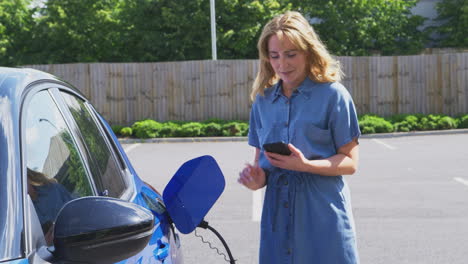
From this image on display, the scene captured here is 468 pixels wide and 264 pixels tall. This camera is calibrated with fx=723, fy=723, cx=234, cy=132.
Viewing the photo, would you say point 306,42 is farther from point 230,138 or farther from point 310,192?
point 230,138

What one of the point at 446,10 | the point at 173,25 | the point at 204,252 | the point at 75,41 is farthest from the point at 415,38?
the point at 204,252

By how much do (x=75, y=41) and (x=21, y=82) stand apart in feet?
94.3

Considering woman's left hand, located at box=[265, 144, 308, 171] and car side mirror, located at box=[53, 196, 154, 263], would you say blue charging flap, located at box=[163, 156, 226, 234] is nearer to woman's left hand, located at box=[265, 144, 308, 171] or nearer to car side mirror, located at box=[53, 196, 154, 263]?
woman's left hand, located at box=[265, 144, 308, 171]

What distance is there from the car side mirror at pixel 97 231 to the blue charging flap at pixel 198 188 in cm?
91

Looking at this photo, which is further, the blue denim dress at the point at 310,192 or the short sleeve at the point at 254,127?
the short sleeve at the point at 254,127

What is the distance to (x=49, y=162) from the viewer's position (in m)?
2.18

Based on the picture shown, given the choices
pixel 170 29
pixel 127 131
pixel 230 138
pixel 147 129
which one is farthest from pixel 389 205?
pixel 170 29

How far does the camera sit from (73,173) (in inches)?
93.2

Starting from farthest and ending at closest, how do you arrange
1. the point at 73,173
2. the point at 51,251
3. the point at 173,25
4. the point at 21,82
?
the point at 173,25
the point at 73,173
the point at 21,82
the point at 51,251

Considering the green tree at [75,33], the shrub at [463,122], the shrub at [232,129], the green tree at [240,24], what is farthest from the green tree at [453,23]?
the shrub at [232,129]

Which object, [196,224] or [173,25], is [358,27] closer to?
[173,25]

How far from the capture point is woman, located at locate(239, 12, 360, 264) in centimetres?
296

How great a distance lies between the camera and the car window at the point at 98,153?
2658 mm

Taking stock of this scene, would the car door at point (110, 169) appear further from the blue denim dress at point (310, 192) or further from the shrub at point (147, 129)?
the shrub at point (147, 129)
